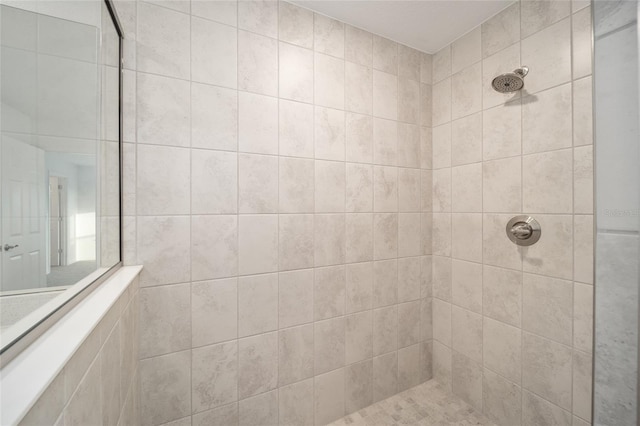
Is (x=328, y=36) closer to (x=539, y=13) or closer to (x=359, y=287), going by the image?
(x=539, y=13)

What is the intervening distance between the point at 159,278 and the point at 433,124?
1.70 m

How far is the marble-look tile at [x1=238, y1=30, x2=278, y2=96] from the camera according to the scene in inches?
45.1

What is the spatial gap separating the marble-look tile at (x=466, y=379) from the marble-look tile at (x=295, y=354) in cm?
86

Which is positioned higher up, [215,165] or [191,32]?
[191,32]

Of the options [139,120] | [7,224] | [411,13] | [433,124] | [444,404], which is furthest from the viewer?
[433,124]

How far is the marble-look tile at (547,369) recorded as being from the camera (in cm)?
105

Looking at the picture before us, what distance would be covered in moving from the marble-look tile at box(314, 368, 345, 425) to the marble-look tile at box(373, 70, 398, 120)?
1430 millimetres

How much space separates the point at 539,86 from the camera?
3.72ft

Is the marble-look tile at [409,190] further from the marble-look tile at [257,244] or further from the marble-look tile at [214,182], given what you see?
the marble-look tile at [214,182]

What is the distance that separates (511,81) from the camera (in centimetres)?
110

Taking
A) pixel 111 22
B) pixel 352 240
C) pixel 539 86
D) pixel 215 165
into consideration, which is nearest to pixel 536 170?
pixel 539 86

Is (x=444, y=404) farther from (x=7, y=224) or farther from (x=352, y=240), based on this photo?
(x=7, y=224)

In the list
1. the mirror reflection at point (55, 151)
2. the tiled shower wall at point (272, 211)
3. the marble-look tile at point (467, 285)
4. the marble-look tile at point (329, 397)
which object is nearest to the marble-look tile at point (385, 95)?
the tiled shower wall at point (272, 211)

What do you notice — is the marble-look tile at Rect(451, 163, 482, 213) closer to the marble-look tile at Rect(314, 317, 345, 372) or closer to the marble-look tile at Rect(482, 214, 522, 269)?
the marble-look tile at Rect(482, 214, 522, 269)
